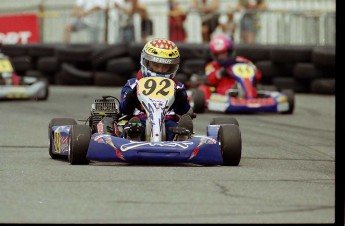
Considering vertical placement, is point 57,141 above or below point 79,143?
below

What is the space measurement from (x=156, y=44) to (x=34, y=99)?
8.52 meters

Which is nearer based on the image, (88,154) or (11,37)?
(88,154)

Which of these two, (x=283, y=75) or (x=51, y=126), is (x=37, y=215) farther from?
(x=283, y=75)

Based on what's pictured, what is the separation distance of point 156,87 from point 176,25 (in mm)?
12259

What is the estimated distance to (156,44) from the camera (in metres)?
9.56

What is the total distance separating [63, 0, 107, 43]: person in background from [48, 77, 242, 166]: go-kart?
41.1ft

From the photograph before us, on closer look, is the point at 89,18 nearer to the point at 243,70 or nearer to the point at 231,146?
the point at 243,70

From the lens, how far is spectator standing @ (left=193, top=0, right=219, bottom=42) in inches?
822

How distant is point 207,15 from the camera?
21.0 meters

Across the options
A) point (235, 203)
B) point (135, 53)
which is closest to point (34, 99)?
point (135, 53)

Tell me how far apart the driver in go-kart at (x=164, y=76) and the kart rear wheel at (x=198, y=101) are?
566 centimetres

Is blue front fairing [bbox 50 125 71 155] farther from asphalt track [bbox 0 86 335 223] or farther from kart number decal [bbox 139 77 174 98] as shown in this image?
kart number decal [bbox 139 77 174 98]

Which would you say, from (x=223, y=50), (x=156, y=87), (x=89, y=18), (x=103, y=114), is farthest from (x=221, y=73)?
(x=156, y=87)

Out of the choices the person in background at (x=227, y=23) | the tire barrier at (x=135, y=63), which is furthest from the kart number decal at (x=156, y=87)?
the person in background at (x=227, y=23)
